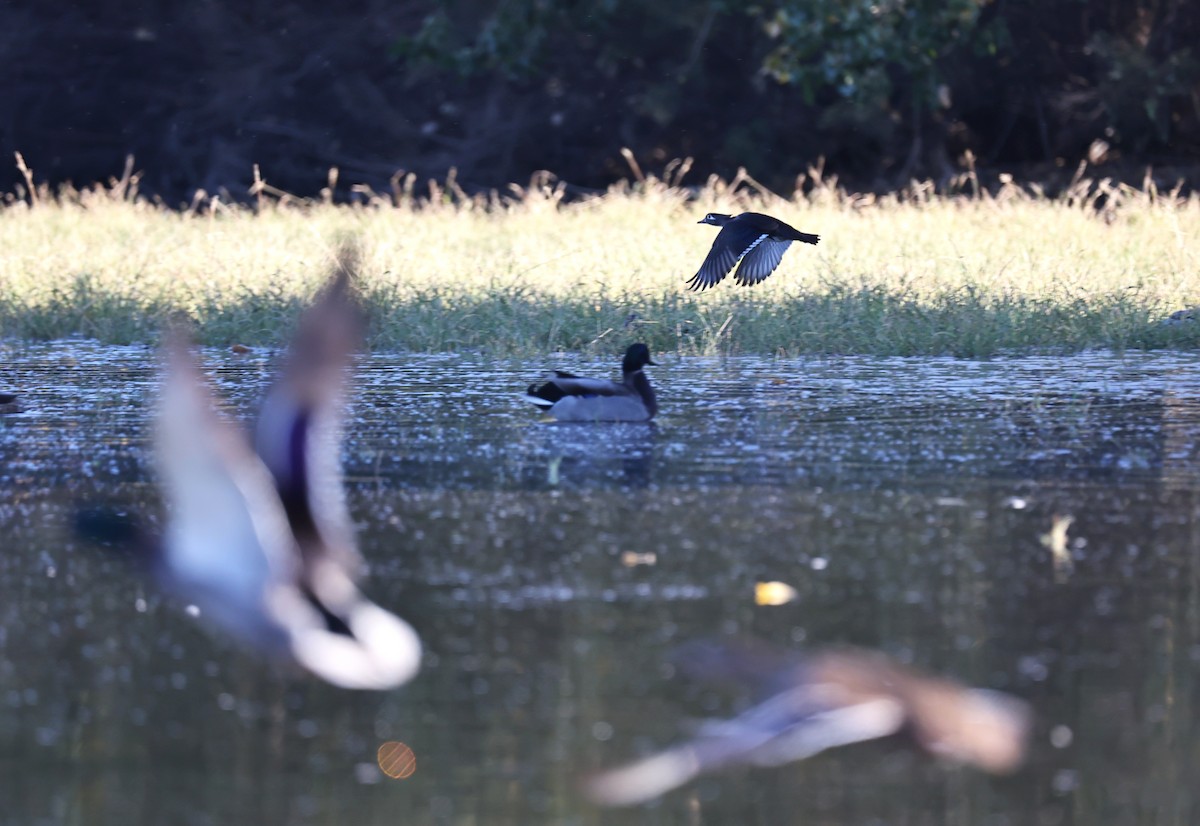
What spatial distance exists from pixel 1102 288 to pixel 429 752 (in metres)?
9.05

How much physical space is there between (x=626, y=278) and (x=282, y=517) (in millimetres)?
9366

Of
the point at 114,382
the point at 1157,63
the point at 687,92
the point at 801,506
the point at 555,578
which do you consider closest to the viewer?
the point at 555,578

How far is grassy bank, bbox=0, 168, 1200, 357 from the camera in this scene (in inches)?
433

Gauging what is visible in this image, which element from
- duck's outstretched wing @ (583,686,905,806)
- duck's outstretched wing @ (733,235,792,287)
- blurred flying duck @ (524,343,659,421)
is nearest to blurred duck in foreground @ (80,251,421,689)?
duck's outstretched wing @ (583,686,905,806)

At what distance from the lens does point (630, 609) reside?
15.7 feet

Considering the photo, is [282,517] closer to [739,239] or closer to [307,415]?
[307,415]

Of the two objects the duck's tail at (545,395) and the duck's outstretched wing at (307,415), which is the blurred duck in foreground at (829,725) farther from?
the duck's tail at (545,395)

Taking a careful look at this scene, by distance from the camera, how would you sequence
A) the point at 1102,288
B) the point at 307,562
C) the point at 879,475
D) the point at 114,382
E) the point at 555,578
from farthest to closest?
the point at 1102,288
the point at 114,382
the point at 879,475
the point at 555,578
the point at 307,562

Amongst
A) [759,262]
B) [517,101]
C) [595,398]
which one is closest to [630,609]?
[595,398]

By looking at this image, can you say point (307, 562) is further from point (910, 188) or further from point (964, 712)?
point (910, 188)

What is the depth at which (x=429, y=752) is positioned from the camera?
373 cm

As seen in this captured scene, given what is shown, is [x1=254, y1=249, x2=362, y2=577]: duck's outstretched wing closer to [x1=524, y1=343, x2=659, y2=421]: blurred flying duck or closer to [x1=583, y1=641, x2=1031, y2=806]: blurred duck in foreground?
[x1=583, y1=641, x2=1031, y2=806]: blurred duck in foreground

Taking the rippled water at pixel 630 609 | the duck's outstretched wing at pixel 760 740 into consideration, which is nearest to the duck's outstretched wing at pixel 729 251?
the rippled water at pixel 630 609

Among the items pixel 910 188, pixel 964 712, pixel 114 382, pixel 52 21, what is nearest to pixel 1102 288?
pixel 114 382
